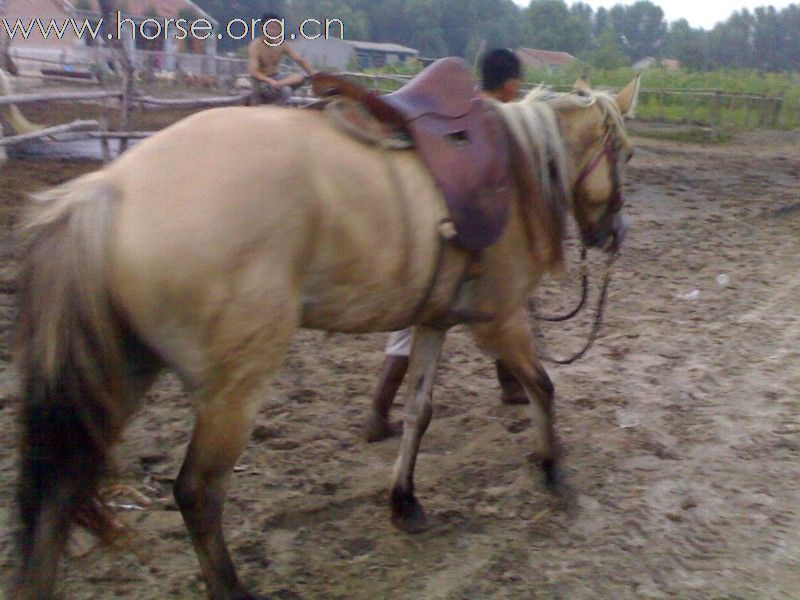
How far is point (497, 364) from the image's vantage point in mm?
4312

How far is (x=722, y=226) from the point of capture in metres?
8.59

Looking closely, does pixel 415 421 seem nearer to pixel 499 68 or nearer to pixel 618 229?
pixel 618 229

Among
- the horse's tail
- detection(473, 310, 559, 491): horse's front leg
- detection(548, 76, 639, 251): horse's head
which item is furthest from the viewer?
detection(548, 76, 639, 251): horse's head

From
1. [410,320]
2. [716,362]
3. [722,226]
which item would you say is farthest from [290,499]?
[722,226]

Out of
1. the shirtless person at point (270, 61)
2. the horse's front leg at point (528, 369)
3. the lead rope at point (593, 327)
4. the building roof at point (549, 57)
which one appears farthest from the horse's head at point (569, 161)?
the building roof at point (549, 57)

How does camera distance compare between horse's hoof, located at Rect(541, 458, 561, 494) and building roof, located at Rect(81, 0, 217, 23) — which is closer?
horse's hoof, located at Rect(541, 458, 561, 494)

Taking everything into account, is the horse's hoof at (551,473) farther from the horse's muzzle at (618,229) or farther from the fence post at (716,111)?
the fence post at (716,111)

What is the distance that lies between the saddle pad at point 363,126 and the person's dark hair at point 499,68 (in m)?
1.61

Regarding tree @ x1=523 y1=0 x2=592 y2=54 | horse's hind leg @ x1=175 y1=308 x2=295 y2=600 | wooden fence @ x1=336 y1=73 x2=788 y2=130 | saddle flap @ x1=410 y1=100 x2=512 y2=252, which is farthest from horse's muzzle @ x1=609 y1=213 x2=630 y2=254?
tree @ x1=523 y1=0 x2=592 y2=54

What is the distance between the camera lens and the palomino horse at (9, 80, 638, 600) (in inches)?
84.3

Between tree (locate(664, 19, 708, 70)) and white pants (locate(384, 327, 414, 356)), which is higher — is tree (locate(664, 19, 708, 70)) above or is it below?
above

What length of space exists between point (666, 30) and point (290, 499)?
91013mm

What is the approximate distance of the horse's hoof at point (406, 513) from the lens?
10.4 ft

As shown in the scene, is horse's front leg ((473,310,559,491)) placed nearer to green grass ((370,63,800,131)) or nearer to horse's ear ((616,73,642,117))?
horse's ear ((616,73,642,117))
